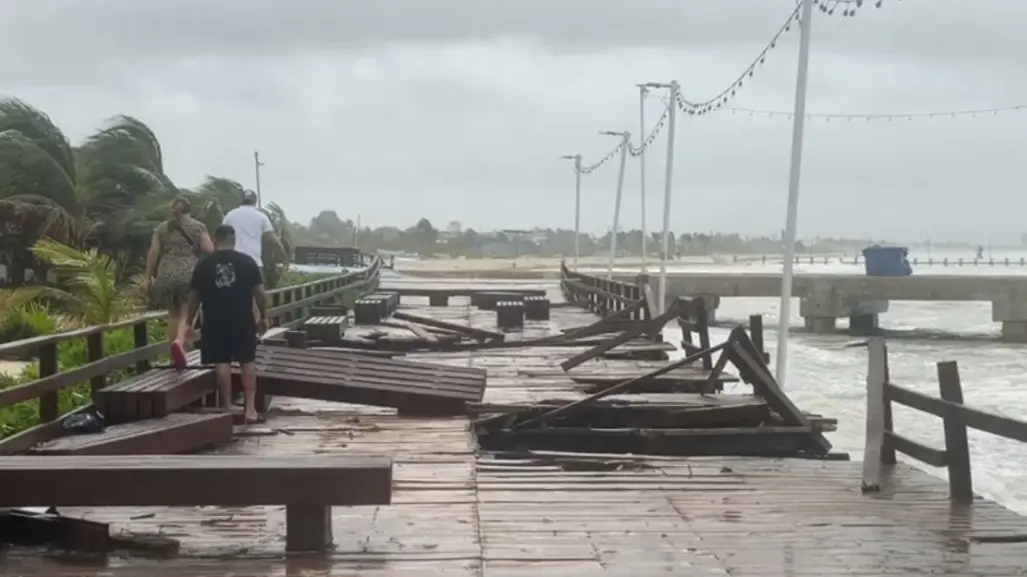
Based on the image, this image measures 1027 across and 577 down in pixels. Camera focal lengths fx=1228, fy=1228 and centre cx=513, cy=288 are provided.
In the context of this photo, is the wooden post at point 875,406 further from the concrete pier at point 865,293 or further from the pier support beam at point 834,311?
the pier support beam at point 834,311

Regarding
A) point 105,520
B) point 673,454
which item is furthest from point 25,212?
point 105,520

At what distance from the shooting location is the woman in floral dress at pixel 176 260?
10.7 m

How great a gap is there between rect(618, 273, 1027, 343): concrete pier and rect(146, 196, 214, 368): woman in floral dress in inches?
2053

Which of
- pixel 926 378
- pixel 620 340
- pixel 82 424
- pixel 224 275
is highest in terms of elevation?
pixel 224 275

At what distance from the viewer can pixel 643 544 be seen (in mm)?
6348

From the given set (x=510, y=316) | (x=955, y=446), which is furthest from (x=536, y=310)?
(x=955, y=446)

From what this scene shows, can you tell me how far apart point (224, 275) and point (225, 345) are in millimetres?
570

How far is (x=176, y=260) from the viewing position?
35.4 ft

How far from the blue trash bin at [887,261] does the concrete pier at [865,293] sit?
1611mm

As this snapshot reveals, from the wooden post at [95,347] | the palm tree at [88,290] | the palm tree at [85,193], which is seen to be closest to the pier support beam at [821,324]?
the palm tree at [85,193]

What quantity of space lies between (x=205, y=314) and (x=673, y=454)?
166 inches

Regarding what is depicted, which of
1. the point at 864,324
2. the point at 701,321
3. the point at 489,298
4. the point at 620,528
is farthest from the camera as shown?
the point at 864,324

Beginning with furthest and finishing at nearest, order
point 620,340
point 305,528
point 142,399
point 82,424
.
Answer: point 620,340, point 142,399, point 82,424, point 305,528

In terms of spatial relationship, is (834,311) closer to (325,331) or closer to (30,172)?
(30,172)
